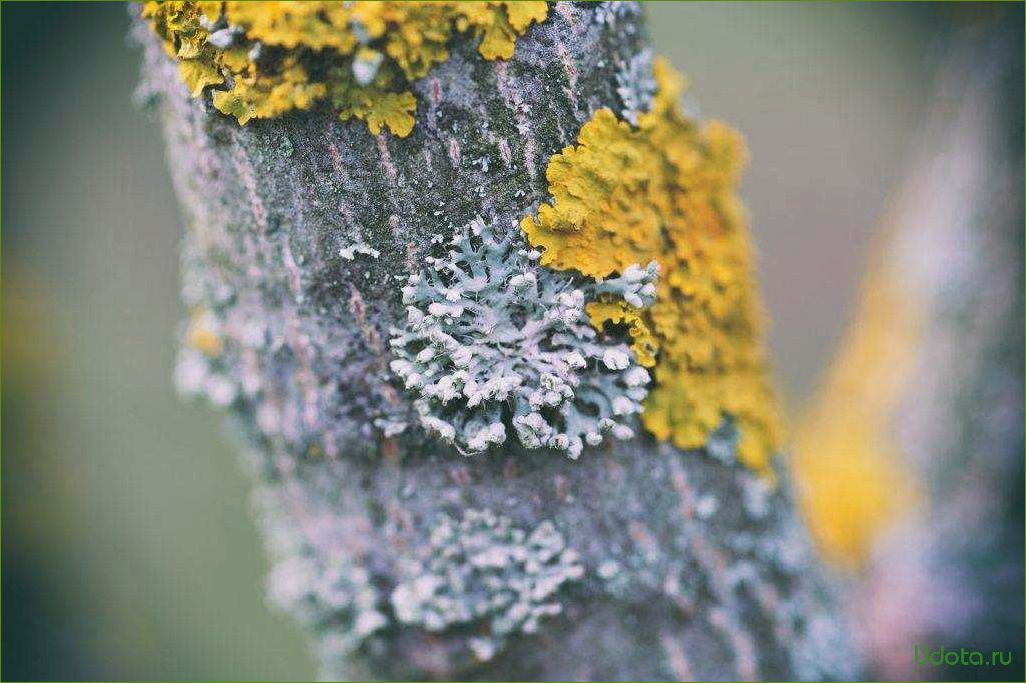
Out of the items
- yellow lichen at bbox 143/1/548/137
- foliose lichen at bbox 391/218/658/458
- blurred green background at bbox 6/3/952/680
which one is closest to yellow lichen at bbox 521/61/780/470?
foliose lichen at bbox 391/218/658/458

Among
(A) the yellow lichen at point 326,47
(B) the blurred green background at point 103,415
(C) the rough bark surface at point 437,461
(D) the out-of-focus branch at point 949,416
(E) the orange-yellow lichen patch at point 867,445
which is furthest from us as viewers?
(B) the blurred green background at point 103,415

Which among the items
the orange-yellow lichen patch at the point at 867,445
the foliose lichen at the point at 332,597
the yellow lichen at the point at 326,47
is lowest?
the foliose lichen at the point at 332,597

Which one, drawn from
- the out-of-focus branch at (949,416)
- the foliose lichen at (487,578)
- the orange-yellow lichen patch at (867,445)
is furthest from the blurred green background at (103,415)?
the foliose lichen at (487,578)

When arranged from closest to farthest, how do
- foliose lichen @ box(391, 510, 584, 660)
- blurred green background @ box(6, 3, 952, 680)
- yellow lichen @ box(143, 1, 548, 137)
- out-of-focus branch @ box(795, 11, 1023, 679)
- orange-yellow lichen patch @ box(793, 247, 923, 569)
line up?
yellow lichen @ box(143, 1, 548, 137) → foliose lichen @ box(391, 510, 584, 660) → out-of-focus branch @ box(795, 11, 1023, 679) → orange-yellow lichen patch @ box(793, 247, 923, 569) → blurred green background @ box(6, 3, 952, 680)

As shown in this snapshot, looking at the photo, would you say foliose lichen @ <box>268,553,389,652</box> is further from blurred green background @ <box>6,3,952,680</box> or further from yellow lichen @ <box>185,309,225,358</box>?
blurred green background @ <box>6,3,952,680</box>

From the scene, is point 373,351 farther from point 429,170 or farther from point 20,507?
point 20,507

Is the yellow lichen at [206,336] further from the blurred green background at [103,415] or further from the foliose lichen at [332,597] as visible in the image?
the blurred green background at [103,415]

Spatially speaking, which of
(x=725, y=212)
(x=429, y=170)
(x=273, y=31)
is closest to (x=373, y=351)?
(x=429, y=170)
